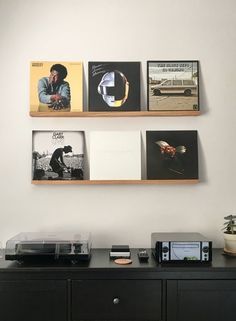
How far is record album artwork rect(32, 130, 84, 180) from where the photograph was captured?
2.16 metres

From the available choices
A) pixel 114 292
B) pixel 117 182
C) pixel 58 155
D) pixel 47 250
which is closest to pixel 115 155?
pixel 117 182

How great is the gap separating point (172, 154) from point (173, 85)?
46cm

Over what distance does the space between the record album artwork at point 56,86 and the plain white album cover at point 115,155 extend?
0.26m

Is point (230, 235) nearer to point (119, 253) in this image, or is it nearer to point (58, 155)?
point (119, 253)

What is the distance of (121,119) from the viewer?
2.21 metres

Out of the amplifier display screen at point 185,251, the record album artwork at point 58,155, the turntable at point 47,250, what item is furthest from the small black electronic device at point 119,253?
the record album artwork at point 58,155

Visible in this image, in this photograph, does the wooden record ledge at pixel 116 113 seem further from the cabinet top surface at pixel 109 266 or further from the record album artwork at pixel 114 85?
the cabinet top surface at pixel 109 266

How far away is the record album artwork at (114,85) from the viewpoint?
219 cm

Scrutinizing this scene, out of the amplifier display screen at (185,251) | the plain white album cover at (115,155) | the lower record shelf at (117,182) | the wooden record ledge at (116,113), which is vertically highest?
the wooden record ledge at (116,113)

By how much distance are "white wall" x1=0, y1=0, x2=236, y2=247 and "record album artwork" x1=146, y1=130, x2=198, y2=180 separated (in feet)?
0.19

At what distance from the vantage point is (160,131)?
220 cm

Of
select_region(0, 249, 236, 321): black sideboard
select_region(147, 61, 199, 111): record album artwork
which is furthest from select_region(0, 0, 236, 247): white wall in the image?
select_region(0, 249, 236, 321): black sideboard

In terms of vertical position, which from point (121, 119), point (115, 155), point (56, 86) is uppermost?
point (56, 86)

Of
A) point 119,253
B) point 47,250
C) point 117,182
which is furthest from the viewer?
point 117,182
